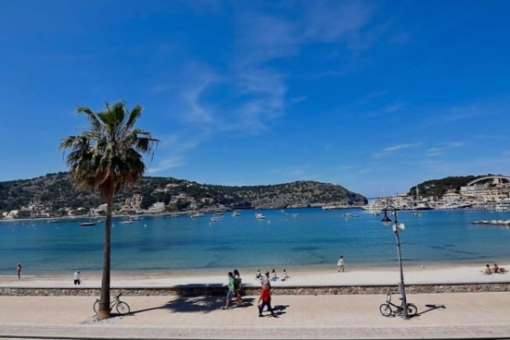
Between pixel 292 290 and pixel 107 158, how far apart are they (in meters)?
8.49

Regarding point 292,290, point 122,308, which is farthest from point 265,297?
point 122,308

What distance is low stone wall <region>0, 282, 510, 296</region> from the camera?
1422cm

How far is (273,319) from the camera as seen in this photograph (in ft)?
38.4

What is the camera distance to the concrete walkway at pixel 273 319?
1012cm

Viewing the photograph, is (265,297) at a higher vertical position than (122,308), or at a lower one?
higher

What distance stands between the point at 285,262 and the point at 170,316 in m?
28.4

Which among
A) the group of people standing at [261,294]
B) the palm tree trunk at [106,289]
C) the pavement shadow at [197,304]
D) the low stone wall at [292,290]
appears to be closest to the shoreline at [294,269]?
the low stone wall at [292,290]

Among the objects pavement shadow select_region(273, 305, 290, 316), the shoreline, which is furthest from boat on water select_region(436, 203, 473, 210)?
pavement shadow select_region(273, 305, 290, 316)

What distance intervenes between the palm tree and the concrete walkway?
1616mm

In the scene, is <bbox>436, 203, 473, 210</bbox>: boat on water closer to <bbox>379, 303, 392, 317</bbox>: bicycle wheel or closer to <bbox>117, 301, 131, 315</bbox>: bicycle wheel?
<bbox>379, 303, 392, 317</bbox>: bicycle wheel

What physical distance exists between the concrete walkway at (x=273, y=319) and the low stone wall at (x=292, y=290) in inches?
14.5

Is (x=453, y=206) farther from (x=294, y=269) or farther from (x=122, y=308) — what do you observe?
(x=122, y=308)

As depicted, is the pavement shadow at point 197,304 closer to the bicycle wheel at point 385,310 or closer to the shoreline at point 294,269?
the bicycle wheel at point 385,310

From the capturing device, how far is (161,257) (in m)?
47.1
